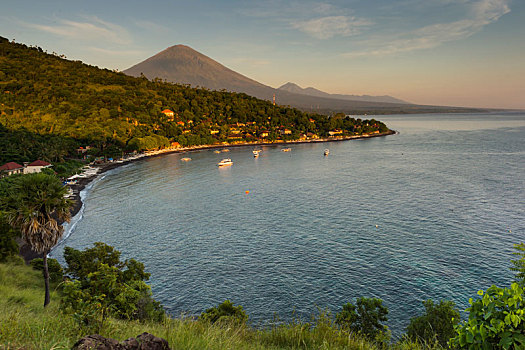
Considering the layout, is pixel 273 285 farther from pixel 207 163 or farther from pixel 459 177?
pixel 207 163

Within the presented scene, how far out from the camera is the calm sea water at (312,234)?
29.7 metres

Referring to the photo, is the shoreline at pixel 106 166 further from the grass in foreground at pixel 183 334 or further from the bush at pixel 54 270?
the grass in foreground at pixel 183 334

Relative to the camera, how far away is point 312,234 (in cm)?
4353

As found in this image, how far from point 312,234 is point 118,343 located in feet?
129

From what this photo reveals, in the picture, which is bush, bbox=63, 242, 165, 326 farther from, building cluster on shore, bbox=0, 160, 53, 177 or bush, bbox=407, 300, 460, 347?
building cluster on shore, bbox=0, 160, 53, 177

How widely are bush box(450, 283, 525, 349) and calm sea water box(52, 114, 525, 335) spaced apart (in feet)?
50.4

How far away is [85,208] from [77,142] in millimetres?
73570

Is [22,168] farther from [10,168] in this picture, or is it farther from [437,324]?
[437,324]

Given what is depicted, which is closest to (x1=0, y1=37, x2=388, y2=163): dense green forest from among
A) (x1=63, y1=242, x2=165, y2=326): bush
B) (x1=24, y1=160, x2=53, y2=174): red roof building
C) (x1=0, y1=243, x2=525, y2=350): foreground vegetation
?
(x1=24, y1=160, x2=53, y2=174): red roof building

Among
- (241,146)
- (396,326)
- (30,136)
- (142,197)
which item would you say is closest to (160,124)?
(241,146)

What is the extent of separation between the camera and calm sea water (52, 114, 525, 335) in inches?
1169

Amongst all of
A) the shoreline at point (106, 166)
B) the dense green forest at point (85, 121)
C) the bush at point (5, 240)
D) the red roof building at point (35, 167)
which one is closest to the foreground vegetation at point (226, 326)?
the bush at point (5, 240)

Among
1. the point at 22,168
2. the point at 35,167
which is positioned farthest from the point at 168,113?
the point at 22,168

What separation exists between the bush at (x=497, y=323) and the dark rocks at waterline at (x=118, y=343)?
5956 millimetres
